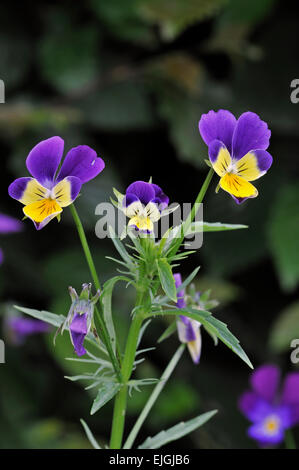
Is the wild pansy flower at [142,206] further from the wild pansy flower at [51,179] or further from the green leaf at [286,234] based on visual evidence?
the green leaf at [286,234]

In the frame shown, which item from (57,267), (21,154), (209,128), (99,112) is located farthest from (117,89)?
(209,128)

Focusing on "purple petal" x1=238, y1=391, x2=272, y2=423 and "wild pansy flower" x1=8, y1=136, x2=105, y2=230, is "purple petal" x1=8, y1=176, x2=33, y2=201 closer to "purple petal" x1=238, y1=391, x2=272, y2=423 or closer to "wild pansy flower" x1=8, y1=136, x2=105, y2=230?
"wild pansy flower" x1=8, y1=136, x2=105, y2=230

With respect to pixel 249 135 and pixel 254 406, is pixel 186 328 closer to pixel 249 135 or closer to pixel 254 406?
pixel 249 135

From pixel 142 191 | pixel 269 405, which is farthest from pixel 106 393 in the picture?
pixel 269 405

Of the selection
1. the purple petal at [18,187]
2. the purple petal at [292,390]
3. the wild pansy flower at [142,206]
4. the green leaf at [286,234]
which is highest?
the green leaf at [286,234]

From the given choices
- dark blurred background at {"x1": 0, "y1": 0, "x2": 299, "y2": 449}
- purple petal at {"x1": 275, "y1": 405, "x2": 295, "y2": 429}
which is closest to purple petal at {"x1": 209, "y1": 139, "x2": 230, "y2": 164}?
purple petal at {"x1": 275, "y1": 405, "x2": 295, "y2": 429}

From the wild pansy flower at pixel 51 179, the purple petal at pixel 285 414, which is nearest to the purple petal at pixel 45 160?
the wild pansy flower at pixel 51 179
